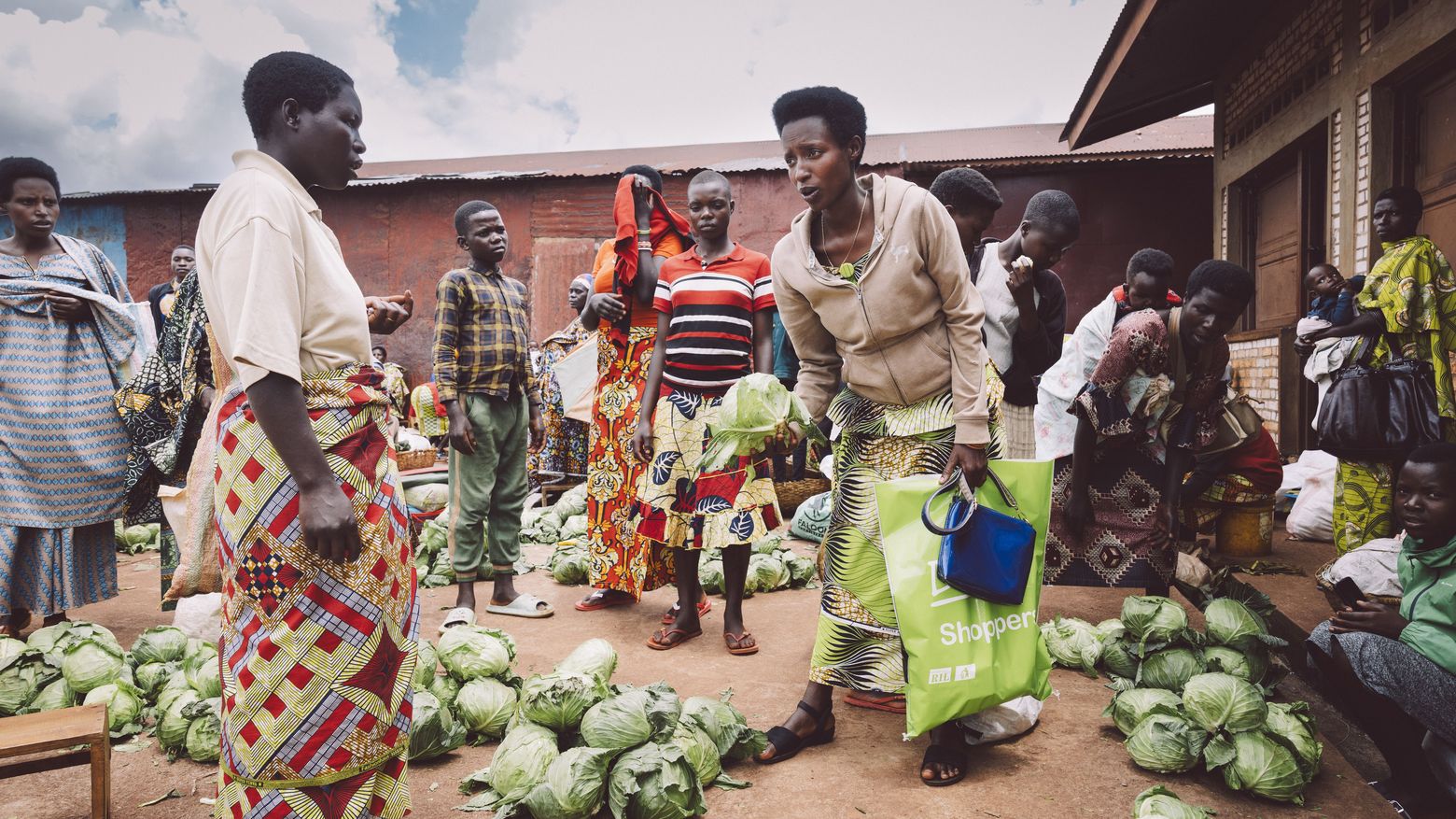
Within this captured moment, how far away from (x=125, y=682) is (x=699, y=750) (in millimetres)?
2416

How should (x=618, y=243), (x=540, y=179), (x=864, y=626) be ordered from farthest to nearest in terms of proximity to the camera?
(x=540, y=179)
(x=618, y=243)
(x=864, y=626)

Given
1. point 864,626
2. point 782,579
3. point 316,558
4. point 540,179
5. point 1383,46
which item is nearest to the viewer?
point 316,558

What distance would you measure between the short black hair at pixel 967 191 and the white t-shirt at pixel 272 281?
7.81ft

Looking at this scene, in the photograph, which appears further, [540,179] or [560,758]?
[540,179]

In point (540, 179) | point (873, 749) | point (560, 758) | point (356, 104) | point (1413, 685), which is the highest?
point (540, 179)

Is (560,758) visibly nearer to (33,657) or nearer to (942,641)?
(942,641)

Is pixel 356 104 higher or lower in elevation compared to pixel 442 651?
higher

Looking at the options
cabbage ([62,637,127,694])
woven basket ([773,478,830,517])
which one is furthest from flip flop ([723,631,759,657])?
woven basket ([773,478,830,517])

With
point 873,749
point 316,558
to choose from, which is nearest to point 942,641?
point 873,749

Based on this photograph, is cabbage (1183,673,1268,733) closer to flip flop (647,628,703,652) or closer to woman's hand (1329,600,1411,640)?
woman's hand (1329,600,1411,640)

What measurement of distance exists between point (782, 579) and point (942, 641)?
106 inches

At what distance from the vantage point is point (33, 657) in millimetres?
3285

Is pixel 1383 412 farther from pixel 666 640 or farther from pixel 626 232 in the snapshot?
pixel 626 232

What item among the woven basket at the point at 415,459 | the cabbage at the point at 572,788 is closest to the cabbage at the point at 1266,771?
the cabbage at the point at 572,788
